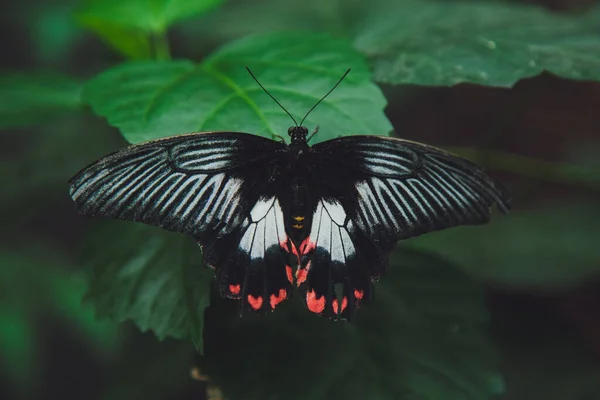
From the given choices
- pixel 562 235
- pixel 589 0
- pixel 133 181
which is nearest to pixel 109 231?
pixel 133 181

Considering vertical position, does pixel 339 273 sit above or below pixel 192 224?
below

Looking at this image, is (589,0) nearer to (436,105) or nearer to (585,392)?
(436,105)

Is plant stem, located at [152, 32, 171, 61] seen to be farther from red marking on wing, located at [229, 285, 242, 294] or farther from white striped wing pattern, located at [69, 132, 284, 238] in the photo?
red marking on wing, located at [229, 285, 242, 294]

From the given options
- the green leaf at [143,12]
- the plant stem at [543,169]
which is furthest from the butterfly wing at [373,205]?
the plant stem at [543,169]

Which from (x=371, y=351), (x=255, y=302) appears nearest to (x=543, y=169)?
(x=371, y=351)

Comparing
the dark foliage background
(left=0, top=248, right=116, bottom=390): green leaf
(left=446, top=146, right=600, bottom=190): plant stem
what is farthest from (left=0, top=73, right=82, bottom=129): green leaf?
(left=0, top=248, right=116, bottom=390): green leaf

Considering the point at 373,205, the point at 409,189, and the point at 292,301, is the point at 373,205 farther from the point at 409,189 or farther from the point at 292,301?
the point at 292,301
